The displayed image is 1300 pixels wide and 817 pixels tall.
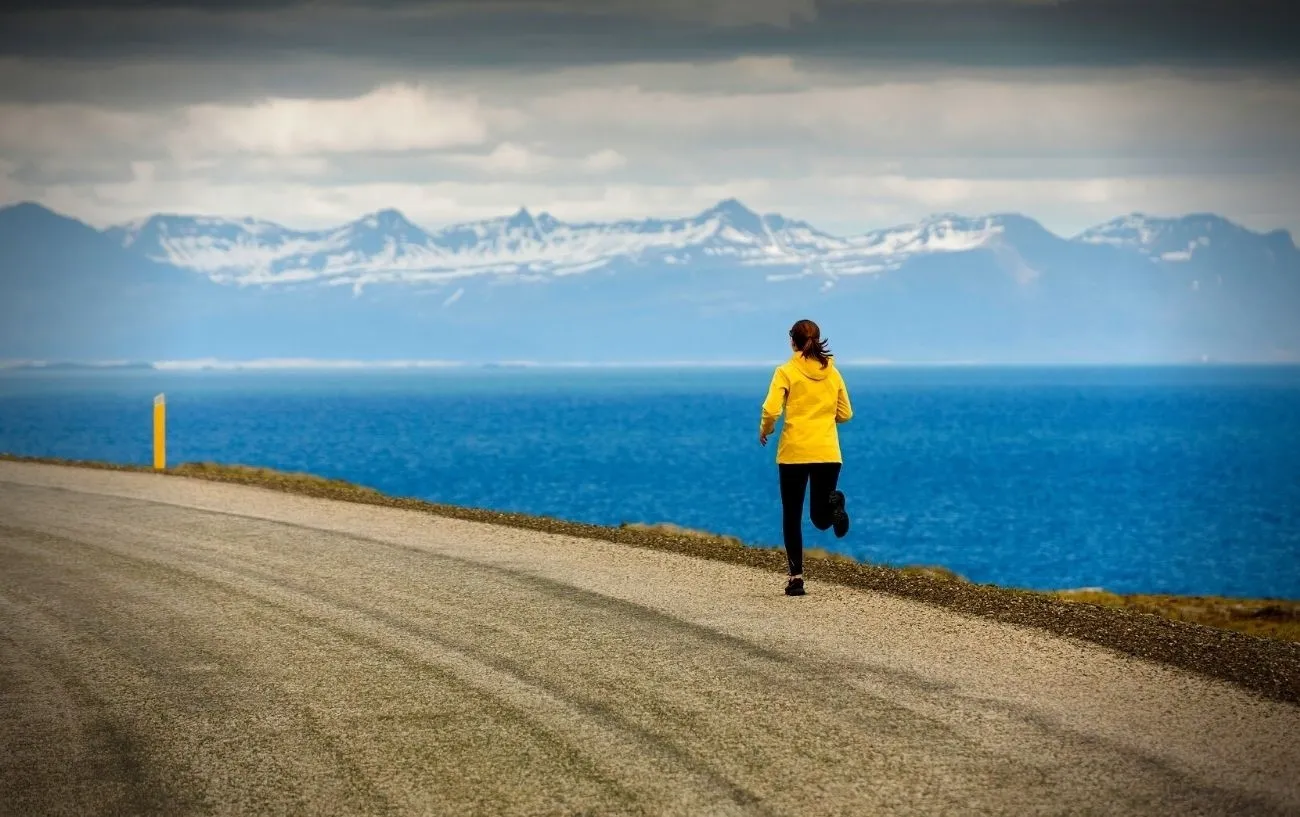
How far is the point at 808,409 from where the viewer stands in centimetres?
1205

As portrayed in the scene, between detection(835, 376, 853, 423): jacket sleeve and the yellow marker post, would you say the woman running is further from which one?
the yellow marker post

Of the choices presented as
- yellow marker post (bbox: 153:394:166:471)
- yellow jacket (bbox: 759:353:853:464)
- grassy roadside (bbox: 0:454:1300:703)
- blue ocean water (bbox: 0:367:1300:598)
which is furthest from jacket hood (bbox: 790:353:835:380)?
blue ocean water (bbox: 0:367:1300:598)

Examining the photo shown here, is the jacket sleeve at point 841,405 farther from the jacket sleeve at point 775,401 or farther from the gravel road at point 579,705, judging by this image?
the gravel road at point 579,705

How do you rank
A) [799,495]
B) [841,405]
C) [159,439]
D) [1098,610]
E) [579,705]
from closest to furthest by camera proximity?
[579,705] < [1098,610] < [799,495] < [841,405] < [159,439]

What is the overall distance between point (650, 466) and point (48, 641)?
257 feet

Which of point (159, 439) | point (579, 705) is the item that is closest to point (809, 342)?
point (579, 705)

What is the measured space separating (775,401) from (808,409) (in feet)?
1.30

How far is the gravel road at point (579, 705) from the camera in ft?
22.7

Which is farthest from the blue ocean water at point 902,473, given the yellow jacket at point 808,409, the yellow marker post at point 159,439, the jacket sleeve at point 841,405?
the yellow jacket at point 808,409

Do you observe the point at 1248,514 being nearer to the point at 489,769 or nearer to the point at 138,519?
the point at 138,519

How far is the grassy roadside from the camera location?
9617 mm

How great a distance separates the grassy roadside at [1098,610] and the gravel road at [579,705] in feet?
1.08

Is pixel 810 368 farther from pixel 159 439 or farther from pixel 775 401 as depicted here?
pixel 159 439

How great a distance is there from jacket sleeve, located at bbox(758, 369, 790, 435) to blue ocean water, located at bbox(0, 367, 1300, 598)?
2668cm
